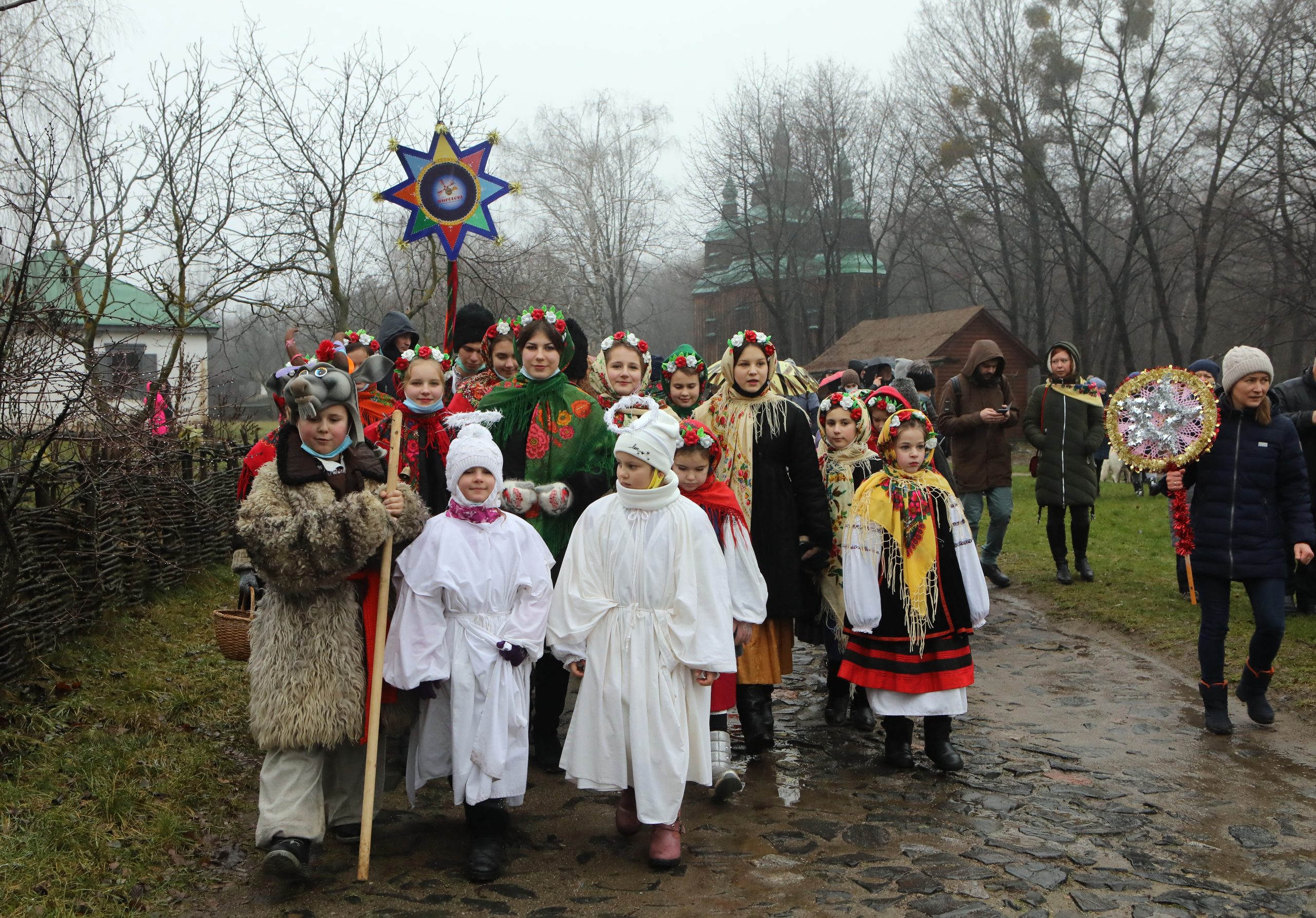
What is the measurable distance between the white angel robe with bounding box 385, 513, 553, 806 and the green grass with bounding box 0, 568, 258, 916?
1024 millimetres

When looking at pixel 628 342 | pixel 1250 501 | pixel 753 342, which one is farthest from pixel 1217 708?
pixel 628 342

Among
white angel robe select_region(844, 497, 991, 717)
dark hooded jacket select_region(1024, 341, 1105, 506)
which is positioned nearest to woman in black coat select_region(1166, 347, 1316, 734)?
white angel robe select_region(844, 497, 991, 717)

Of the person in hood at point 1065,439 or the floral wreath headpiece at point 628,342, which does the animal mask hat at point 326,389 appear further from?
the person in hood at point 1065,439

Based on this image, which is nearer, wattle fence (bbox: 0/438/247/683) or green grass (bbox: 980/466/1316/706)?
wattle fence (bbox: 0/438/247/683)

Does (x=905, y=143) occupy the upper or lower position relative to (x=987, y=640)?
upper

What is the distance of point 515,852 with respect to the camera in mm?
4266

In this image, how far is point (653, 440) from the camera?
14.2ft

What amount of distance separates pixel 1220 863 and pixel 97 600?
6444 millimetres

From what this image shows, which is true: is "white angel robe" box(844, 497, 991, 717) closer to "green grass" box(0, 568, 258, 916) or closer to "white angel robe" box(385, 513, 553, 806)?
"white angel robe" box(385, 513, 553, 806)

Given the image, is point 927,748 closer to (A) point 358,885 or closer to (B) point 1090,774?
(B) point 1090,774

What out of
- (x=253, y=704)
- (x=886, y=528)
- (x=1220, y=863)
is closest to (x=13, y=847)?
(x=253, y=704)

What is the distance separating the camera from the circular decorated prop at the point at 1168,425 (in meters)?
5.70

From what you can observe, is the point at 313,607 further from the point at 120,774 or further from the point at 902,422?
the point at 902,422

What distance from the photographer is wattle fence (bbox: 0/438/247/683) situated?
18.4ft
